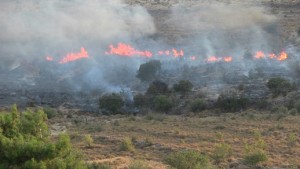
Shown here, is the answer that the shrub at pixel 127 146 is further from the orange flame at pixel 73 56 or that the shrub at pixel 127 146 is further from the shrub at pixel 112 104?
the orange flame at pixel 73 56

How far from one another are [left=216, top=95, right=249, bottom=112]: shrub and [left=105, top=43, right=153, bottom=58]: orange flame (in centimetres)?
3381

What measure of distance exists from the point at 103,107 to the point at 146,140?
25989 mm

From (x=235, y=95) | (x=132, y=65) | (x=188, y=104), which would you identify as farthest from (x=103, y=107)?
(x=132, y=65)

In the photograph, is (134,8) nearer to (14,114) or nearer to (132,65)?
(132,65)

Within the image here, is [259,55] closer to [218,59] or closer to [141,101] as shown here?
[218,59]

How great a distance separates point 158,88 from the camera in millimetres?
66625

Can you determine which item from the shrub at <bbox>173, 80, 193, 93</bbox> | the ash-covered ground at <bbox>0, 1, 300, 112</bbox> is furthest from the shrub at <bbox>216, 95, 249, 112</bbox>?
the shrub at <bbox>173, 80, 193, 93</bbox>

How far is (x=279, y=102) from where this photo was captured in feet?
187

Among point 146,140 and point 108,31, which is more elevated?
point 146,140

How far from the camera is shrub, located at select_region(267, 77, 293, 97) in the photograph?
60.5 meters

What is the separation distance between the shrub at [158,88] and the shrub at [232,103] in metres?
10.2

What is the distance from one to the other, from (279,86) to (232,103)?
7.74m

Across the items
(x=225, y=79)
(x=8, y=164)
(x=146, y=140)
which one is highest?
(x=8, y=164)

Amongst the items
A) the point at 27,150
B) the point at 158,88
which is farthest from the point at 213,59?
the point at 27,150
